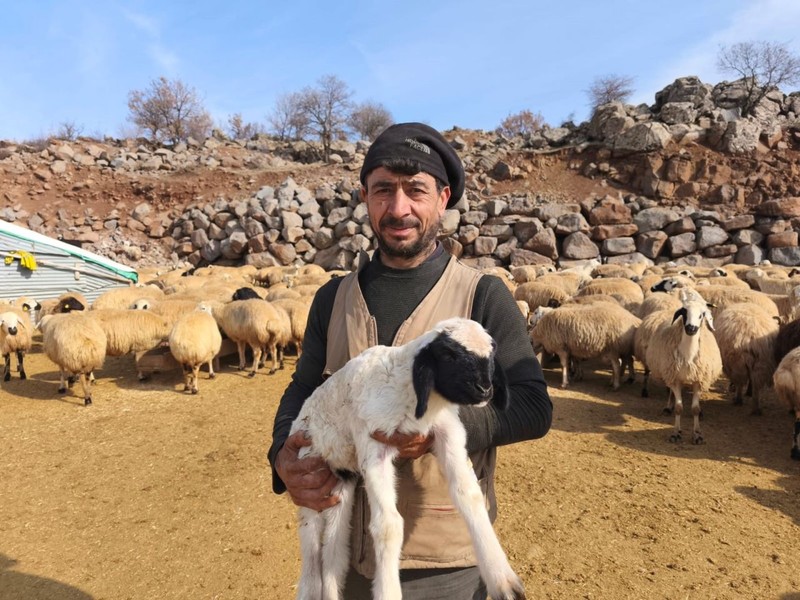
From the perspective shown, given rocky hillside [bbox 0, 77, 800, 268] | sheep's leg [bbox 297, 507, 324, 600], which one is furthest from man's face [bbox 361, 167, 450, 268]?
rocky hillside [bbox 0, 77, 800, 268]

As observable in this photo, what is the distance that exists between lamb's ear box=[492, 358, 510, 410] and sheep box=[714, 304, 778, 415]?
7411 mm

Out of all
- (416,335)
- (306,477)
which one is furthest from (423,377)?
(306,477)

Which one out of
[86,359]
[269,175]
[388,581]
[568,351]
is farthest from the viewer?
[269,175]

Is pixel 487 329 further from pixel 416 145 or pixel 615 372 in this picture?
pixel 615 372

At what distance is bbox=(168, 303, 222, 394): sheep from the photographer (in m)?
8.28

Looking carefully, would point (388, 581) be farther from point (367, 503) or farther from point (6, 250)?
point (6, 250)

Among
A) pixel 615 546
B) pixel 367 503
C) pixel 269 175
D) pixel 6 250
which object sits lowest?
pixel 615 546

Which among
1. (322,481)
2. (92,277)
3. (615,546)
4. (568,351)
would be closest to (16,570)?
(322,481)

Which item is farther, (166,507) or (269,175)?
(269,175)

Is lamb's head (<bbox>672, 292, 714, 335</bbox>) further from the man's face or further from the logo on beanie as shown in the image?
the logo on beanie

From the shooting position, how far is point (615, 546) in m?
4.15

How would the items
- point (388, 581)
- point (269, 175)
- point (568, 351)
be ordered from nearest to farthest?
1. point (388, 581)
2. point (568, 351)
3. point (269, 175)

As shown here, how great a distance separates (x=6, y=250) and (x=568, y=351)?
1631 centimetres

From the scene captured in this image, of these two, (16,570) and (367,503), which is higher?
→ (367,503)
